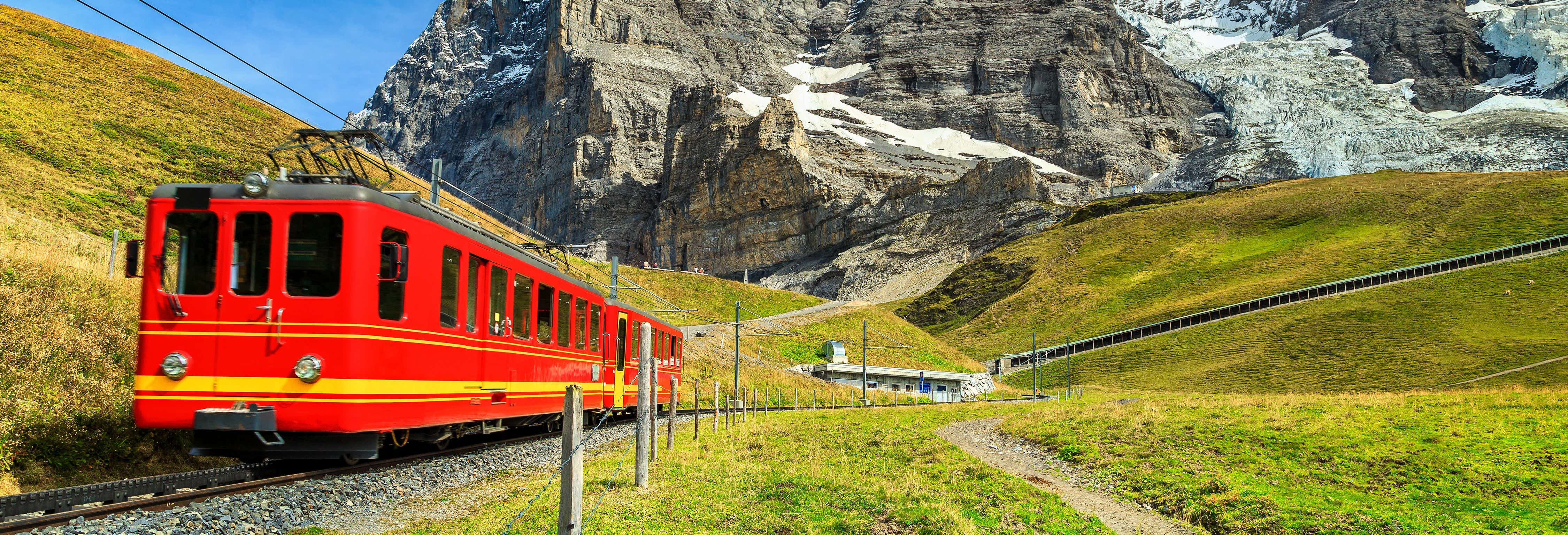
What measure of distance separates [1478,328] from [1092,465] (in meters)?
76.4

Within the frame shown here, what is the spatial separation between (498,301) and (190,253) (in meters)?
4.72

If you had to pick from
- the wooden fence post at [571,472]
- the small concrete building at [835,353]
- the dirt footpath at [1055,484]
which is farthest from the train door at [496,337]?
the small concrete building at [835,353]

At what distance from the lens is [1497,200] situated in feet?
363

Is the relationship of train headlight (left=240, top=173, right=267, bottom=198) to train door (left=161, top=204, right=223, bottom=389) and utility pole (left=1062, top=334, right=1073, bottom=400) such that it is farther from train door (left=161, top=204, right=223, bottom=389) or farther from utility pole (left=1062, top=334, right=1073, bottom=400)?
→ utility pole (left=1062, top=334, right=1073, bottom=400)

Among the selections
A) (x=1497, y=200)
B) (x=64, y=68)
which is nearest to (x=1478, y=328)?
(x=1497, y=200)

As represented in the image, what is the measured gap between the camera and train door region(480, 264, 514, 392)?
14641 mm

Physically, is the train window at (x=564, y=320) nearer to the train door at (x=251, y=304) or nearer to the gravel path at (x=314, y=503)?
the gravel path at (x=314, y=503)

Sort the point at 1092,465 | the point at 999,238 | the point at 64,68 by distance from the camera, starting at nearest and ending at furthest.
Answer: the point at 1092,465, the point at 64,68, the point at 999,238

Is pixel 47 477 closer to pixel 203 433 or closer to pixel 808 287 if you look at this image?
pixel 203 433

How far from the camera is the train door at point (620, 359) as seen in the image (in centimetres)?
2483

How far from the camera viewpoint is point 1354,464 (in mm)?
15031

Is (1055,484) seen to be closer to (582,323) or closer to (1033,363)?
(582,323)

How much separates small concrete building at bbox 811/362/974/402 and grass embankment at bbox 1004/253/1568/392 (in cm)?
1651

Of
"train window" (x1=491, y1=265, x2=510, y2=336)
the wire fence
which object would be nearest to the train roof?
"train window" (x1=491, y1=265, x2=510, y2=336)
